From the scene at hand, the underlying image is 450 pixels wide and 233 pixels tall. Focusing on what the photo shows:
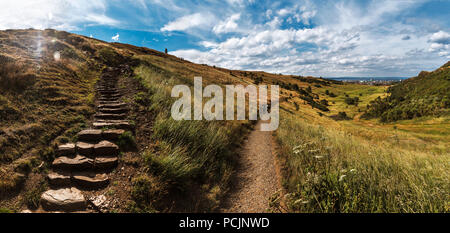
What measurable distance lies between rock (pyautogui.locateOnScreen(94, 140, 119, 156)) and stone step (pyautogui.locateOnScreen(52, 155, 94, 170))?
15.1 inches

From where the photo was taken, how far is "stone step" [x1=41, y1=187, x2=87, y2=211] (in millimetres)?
3213

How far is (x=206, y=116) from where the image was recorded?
1002 centimetres

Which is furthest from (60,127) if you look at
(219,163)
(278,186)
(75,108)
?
(278,186)

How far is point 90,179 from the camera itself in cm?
390

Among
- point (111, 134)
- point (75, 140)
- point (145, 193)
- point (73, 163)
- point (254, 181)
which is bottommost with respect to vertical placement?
point (254, 181)

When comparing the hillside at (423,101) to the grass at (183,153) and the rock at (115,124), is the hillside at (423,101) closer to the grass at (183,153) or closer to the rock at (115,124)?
the grass at (183,153)

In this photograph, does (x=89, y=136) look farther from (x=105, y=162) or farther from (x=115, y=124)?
(x=105, y=162)

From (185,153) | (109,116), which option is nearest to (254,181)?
(185,153)

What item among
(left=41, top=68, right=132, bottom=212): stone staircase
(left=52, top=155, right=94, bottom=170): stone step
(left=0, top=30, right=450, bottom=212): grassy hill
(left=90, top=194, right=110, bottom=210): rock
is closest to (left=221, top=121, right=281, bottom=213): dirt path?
(left=0, top=30, right=450, bottom=212): grassy hill

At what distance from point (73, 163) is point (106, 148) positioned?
2.58 feet

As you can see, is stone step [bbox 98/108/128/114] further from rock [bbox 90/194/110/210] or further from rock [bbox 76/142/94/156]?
rock [bbox 90/194/110/210]

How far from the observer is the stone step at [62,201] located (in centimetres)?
321
